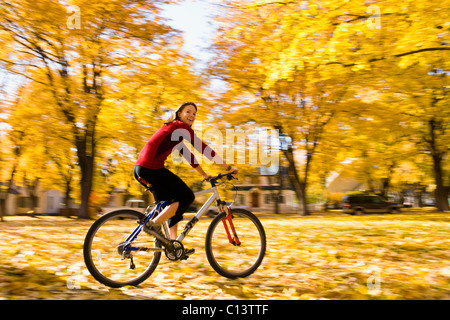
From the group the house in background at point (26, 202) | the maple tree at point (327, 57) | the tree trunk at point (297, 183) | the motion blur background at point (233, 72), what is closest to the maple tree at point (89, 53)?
the motion blur background at point (233, 72)

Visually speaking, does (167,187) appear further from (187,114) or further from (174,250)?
(187,114)

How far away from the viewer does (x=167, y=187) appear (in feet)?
12.6

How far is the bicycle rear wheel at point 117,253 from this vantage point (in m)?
3.58

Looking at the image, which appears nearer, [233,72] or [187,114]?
[187,114]

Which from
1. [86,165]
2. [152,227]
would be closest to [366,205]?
[86,165]

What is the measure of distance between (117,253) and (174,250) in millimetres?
605

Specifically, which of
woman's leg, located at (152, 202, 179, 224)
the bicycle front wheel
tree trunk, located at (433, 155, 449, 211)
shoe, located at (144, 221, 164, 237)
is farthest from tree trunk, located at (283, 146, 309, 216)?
shoe, located at (144, 221, 164, 237)

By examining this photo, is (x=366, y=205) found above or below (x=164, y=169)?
below

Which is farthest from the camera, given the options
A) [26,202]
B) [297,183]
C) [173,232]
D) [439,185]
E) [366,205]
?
[26,202]

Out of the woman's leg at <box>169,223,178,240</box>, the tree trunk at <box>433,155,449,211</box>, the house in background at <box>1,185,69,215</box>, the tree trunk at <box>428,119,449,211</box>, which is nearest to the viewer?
the woman's leg at <box>169,223,178,240</box>

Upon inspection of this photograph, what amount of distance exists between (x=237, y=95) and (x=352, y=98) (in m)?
4.29

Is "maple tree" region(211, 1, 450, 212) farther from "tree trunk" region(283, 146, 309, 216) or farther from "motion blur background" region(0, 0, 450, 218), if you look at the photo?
"tree trunk" region(283, 146, 309, 216)

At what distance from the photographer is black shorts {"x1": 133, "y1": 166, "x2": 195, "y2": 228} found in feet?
12.4
